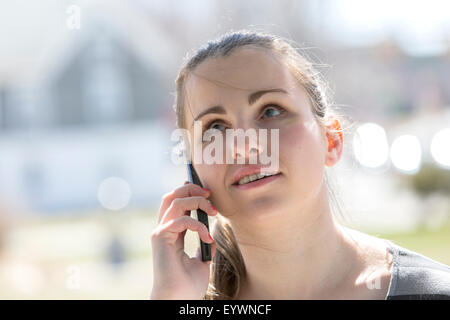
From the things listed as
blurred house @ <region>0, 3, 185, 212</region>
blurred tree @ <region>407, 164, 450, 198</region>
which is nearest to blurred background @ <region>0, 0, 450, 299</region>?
blurred house @ <region>0, 3, 185, 212</region>

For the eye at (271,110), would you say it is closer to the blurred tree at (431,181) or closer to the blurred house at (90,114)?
the blurred tree at (431,181)

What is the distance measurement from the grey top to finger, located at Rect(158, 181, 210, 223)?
0.51m

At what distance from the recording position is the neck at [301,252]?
152 cm

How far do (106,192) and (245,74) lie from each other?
13.1 metres

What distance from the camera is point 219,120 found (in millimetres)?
1507

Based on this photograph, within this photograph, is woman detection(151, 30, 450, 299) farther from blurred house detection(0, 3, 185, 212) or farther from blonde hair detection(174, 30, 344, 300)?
blurred house detection(0, 3, 185, 212)

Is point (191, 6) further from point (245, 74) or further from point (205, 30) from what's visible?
point (245, 74)

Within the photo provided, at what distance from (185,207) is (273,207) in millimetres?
259

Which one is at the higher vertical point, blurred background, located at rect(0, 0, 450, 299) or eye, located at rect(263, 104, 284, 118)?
blurred background, located at rect(0, 0, 450, 299)

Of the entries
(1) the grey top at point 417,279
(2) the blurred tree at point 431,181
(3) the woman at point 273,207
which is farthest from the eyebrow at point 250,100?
(2) the blurred tree at point 431,181

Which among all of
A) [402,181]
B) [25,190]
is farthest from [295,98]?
[25,190]

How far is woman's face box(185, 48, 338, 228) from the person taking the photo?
1.43 metres

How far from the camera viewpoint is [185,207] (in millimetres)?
1559

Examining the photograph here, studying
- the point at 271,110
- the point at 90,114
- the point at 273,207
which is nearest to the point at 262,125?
the point at 271,110
